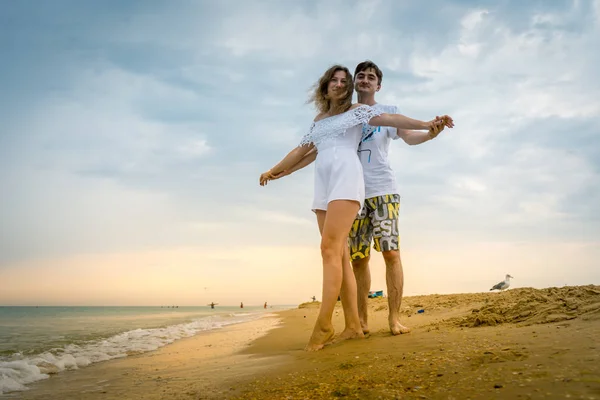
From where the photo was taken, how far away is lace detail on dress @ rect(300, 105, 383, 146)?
3584 millimetres

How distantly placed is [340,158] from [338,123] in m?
0.34

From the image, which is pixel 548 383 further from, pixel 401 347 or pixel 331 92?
pixel 331 92

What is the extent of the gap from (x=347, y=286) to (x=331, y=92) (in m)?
1.69

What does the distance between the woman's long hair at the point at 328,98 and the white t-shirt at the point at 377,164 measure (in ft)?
0.92

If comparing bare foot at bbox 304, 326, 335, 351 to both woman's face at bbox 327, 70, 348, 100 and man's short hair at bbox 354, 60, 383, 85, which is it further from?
man's short hair at bbox 354, 60, 383, 85

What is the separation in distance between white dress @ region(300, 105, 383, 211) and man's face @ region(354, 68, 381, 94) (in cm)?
57

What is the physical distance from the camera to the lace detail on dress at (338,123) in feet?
11.8

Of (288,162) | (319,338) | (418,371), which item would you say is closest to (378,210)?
(288,162)

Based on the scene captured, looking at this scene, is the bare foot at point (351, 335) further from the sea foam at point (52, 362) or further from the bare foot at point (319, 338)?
the sea foam at point (52, 362)

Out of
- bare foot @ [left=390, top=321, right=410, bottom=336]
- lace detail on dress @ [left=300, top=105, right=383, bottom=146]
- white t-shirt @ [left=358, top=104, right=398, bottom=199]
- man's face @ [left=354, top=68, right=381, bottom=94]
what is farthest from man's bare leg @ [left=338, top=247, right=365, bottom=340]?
man's face @ [left=354, top=68, right=381, bottom=94]

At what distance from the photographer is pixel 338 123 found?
3674mm

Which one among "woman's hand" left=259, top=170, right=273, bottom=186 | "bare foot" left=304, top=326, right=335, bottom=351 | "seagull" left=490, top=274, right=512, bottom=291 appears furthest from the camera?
"seagull" left=490, top=274, right=512, bottom=291

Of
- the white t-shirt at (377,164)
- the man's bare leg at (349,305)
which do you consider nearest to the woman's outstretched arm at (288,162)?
the white t-shirt at (377,164)

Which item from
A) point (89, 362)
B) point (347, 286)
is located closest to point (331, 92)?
point (347, 286)
